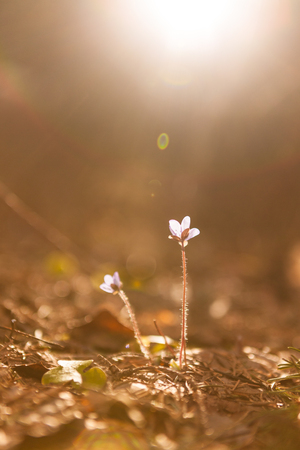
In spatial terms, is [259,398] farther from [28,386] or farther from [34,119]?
[34,119]

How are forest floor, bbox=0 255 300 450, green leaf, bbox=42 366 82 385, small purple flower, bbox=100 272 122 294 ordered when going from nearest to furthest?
forest floor, bbox=0 255 300 450
green leaf, bbox=42 366 82 385
small purple flower, bbox=100 272 122 294

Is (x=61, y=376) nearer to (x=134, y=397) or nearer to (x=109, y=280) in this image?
(x=134, y=397)

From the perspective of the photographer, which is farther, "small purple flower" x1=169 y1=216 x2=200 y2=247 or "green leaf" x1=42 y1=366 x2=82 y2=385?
"small purple flower" x1=169 y1=216 x2=200 y2=247

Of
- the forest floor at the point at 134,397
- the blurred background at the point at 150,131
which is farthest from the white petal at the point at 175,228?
the blurred background at the point at 150,131

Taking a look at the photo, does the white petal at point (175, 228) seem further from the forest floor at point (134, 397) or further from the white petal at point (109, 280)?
the forest floor at point (134, 397)

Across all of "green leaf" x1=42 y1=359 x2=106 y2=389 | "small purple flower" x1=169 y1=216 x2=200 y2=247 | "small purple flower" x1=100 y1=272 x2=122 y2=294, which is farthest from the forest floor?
"small purple flower" x1=169 y1=216 x2=200 y2=247

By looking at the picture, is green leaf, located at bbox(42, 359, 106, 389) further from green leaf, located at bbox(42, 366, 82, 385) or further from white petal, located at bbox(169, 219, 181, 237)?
white petal, located at bbox(169, 219, 181, 237)

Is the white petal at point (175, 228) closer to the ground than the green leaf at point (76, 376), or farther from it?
farther from it
